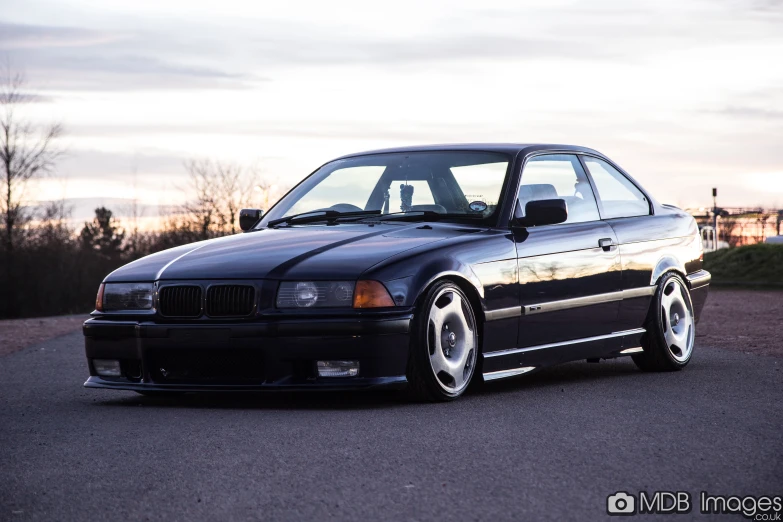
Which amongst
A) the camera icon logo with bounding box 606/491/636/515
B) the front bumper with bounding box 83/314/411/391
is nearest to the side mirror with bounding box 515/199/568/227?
the front bumper with bounding box 83/314/411/391

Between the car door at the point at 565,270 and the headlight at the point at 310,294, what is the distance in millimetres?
1469

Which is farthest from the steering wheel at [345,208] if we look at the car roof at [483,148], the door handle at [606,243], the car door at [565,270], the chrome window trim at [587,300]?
the door handle at [606,243]

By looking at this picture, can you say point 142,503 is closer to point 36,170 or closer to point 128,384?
point 128,384

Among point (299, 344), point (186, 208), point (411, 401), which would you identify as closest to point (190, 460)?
point (299, 344)

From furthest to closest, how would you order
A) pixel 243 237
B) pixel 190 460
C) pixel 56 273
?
pixel 56 273 < pixel 243 237 < pixel 190 460

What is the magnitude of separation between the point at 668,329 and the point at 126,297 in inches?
164

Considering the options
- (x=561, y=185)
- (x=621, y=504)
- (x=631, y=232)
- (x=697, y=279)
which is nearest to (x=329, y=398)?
(x=561, y=185)

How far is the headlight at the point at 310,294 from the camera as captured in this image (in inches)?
263

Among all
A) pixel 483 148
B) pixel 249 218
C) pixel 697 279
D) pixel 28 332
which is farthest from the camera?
pixel 28 332

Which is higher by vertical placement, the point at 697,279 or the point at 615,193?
the point at 615,193

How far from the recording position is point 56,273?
72688mm

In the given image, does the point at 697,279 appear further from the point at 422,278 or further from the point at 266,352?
the point at 266,352

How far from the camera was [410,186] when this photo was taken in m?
8.16

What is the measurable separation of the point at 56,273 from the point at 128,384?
6795 cm
